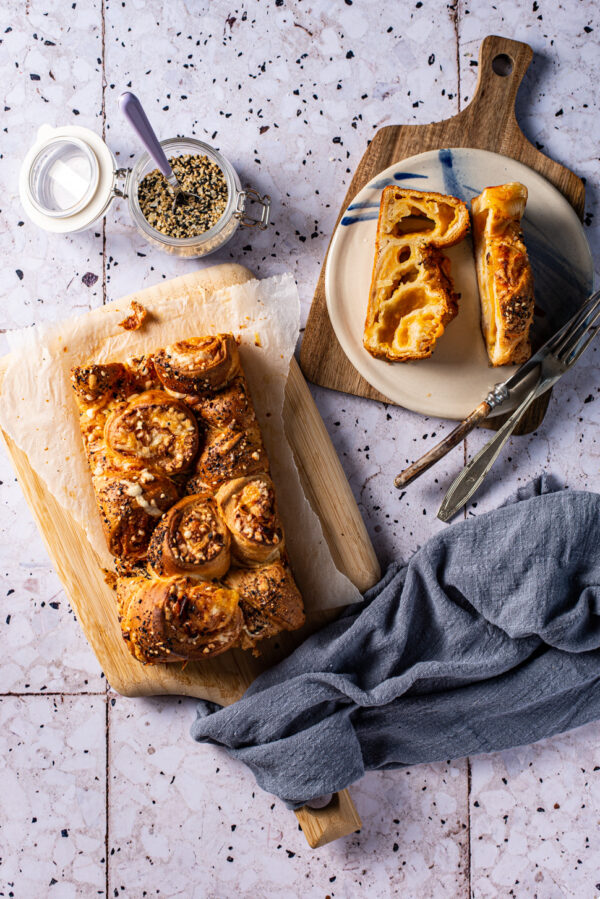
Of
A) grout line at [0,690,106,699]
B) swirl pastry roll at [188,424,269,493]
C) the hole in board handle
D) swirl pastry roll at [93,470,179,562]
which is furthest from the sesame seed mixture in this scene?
grout line at [0,690,106,699]

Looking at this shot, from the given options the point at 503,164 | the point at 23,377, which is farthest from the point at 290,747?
the point at 503,164

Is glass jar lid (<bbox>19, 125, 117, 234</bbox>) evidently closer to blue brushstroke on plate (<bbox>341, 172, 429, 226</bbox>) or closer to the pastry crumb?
the pastry crumb

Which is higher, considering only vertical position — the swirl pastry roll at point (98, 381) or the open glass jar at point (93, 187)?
the open glass jar at point (93, 187)

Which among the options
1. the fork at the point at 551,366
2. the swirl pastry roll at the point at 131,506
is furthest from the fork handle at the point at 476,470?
the swirl pastry roll at the point at 131,506

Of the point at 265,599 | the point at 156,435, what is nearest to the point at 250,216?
the point at 156,435

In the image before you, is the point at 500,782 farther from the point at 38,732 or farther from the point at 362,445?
the point at 38,732

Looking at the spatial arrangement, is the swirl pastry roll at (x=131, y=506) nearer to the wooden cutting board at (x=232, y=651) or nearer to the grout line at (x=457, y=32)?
the wooden cutting board at (x=232, y=651)
